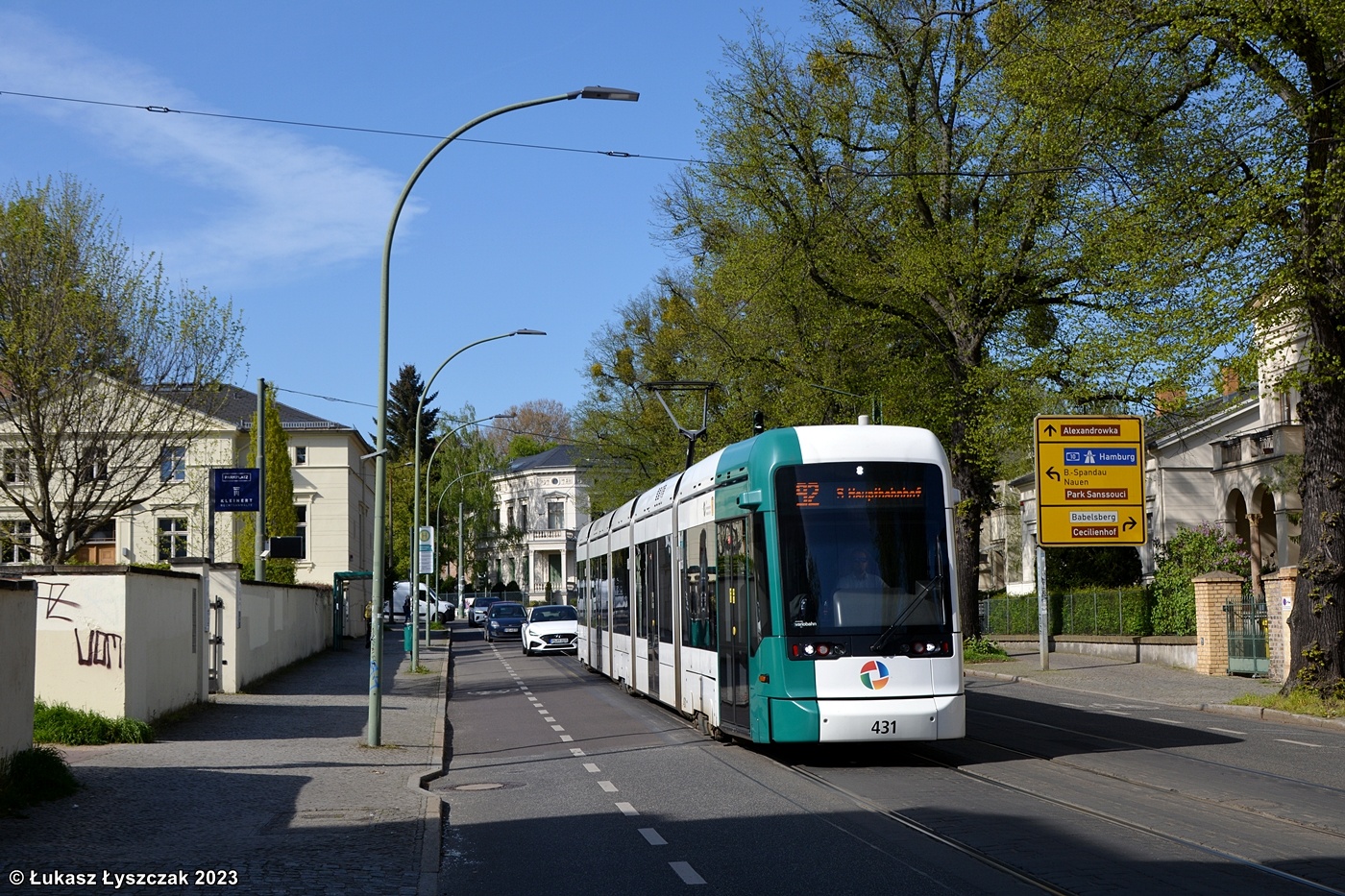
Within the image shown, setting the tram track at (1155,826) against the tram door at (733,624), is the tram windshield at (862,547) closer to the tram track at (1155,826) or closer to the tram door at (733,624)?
the tram door at (733,624)

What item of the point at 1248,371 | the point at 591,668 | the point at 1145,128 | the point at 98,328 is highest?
the point at 1145,128

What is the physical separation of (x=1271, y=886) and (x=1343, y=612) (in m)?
14.9

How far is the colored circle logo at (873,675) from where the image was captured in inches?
546

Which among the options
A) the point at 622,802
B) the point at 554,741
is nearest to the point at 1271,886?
the point at 622,802

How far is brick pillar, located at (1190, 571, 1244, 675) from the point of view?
30.1m

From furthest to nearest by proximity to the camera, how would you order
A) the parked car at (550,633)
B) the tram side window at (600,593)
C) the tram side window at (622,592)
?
the parked car at (550,633)
the tram side window at (600,593)
the tram side window at (622,592)

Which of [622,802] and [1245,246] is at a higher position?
[1245,246]

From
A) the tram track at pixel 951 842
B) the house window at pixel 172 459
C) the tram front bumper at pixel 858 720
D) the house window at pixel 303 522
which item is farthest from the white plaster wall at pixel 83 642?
the house window at pixel 303 522

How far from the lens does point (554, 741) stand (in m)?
18.1

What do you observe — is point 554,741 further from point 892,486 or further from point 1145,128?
point 1145,128

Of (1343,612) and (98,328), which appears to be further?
(98,328)

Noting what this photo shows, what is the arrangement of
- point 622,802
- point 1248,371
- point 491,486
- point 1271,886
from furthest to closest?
point 491,486 → point 1248,371 → point 622,802 → point 1271,886

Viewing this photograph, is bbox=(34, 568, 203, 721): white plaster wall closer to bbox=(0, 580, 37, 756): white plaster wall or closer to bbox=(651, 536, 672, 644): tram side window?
bbox=(0, 580, 37, 756): white plaster wall

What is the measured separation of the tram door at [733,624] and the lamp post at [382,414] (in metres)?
3.98
